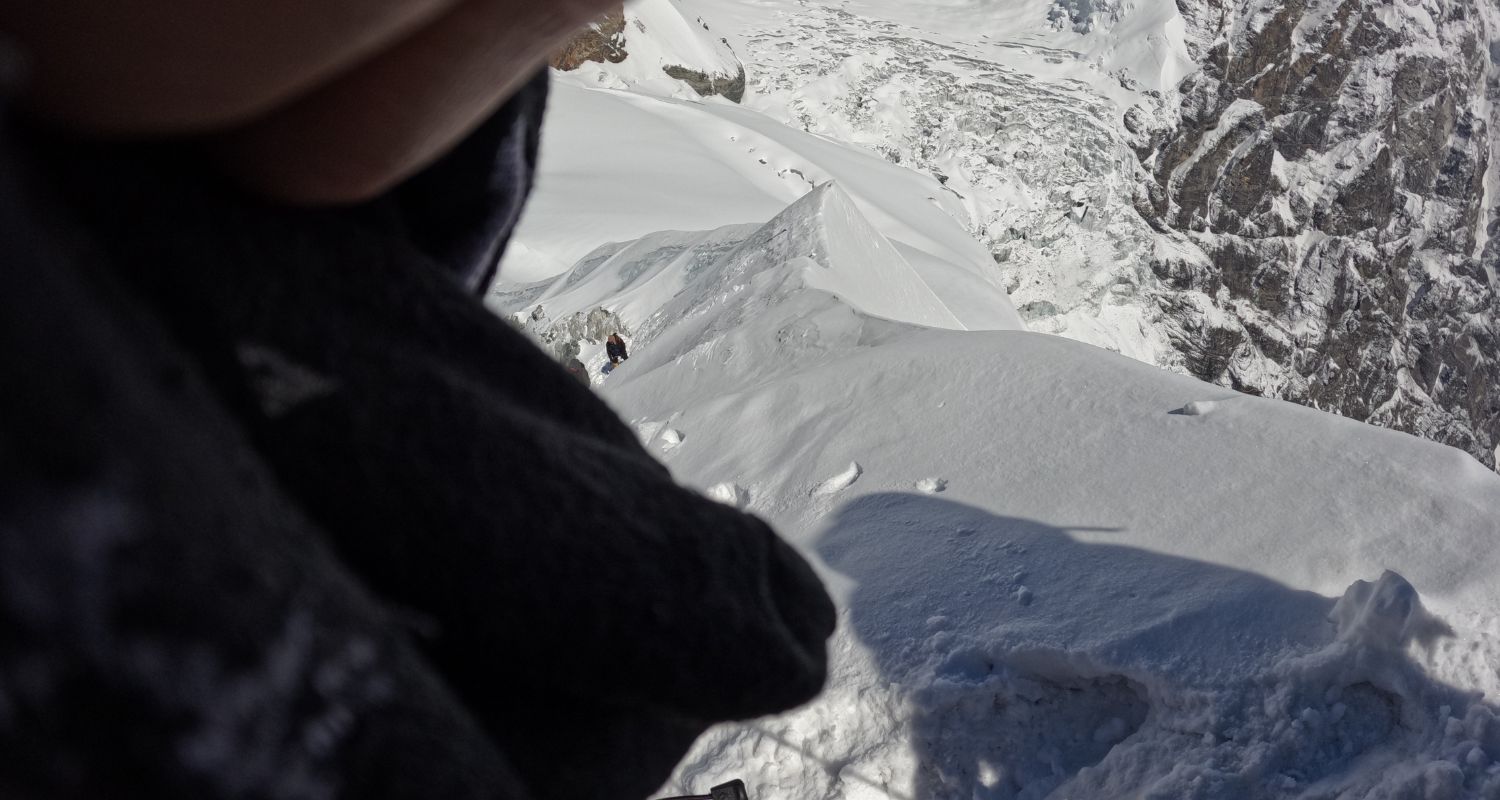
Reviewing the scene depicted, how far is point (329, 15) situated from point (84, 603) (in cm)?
16

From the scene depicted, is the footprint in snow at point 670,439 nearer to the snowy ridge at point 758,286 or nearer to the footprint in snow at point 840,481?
the snowy ridge at point 758,286

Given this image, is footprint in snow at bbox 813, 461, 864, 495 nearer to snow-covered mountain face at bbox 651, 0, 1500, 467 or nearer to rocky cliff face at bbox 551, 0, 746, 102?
rocky cliff face at bbox 551, 0, 746, 102

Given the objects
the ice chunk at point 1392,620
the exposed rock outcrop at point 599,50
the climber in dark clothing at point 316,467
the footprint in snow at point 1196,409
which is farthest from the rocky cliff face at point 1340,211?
the climber in dark clothing at point 316,467

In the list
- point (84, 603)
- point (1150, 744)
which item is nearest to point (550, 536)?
point (84, 603)

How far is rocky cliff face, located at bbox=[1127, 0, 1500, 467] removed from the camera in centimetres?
2042

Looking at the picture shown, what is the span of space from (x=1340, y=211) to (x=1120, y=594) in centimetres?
2440

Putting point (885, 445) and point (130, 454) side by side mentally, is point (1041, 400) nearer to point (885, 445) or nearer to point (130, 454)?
point (885, 445)

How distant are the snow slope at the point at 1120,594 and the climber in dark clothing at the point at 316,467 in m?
0.94

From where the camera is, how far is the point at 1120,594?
4.57 feet

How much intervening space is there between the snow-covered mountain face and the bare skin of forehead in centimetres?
1483

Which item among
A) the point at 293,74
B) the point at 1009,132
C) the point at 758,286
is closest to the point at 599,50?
the point at 1009,132

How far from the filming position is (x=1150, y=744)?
1201mm

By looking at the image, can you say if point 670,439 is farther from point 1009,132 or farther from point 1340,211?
point 1340,211

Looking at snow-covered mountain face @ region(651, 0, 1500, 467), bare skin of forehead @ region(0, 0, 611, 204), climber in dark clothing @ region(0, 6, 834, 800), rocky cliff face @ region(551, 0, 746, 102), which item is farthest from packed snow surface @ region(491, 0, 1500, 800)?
snow-covered mountain face @ region(651, 0, 1500, 467)
